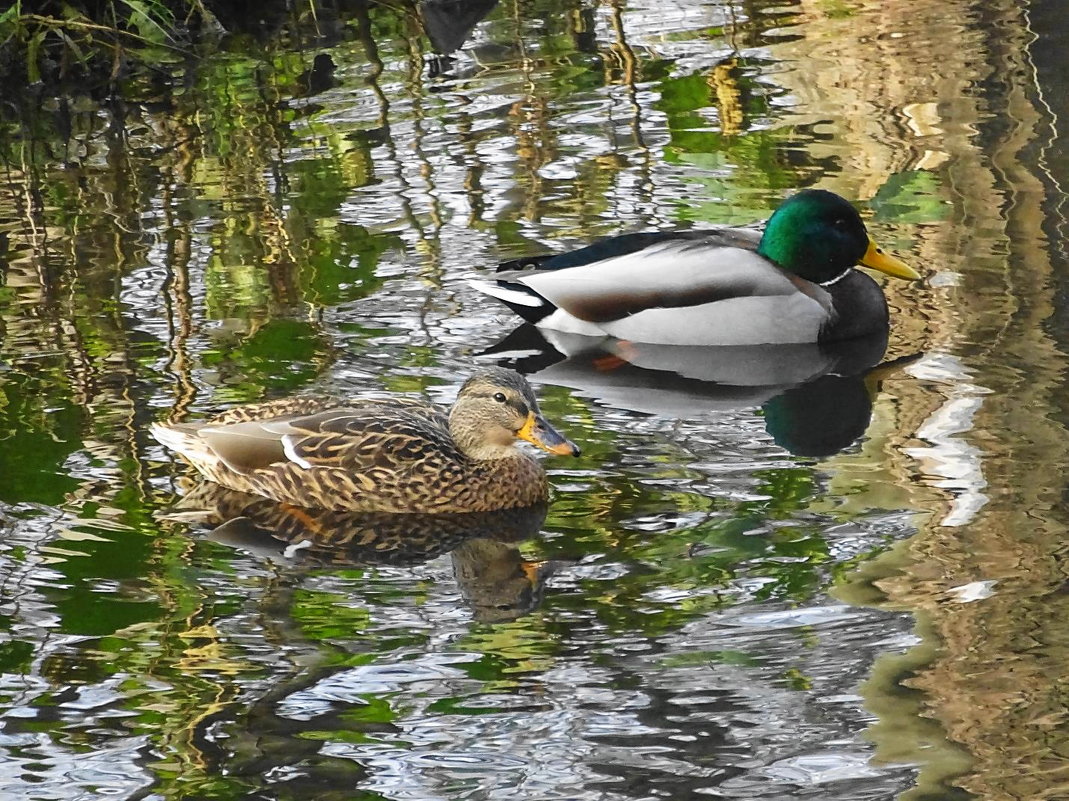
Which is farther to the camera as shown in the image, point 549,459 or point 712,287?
point 712,287

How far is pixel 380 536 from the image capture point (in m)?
6.14

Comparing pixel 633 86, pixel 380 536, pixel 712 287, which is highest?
pixel 633 86

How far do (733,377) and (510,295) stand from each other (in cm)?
106

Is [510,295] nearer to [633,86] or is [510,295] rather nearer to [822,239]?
[822,239]

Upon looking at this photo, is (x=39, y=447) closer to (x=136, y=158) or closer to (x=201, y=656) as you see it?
(x=201, y=656)

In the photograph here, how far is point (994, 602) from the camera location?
528cm

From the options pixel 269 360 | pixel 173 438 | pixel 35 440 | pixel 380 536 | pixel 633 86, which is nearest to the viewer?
pixel 380 536

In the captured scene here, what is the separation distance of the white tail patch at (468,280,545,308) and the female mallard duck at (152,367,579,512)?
161 centimetres

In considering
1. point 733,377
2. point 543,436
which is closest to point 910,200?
point 733,377

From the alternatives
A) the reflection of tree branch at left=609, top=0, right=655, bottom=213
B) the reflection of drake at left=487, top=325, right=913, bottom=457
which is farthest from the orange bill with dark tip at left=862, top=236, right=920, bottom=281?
the reflection of tree branch at left=609, top=0, right=655, bottom=213

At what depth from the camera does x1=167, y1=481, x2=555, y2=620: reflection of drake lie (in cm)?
576

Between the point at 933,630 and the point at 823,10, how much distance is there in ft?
28.2

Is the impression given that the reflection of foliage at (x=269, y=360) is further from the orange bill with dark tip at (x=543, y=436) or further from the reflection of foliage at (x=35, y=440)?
the orange bill with dark tip at (x=543, y=436)

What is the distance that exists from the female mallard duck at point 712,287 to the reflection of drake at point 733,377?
0.23 ft
